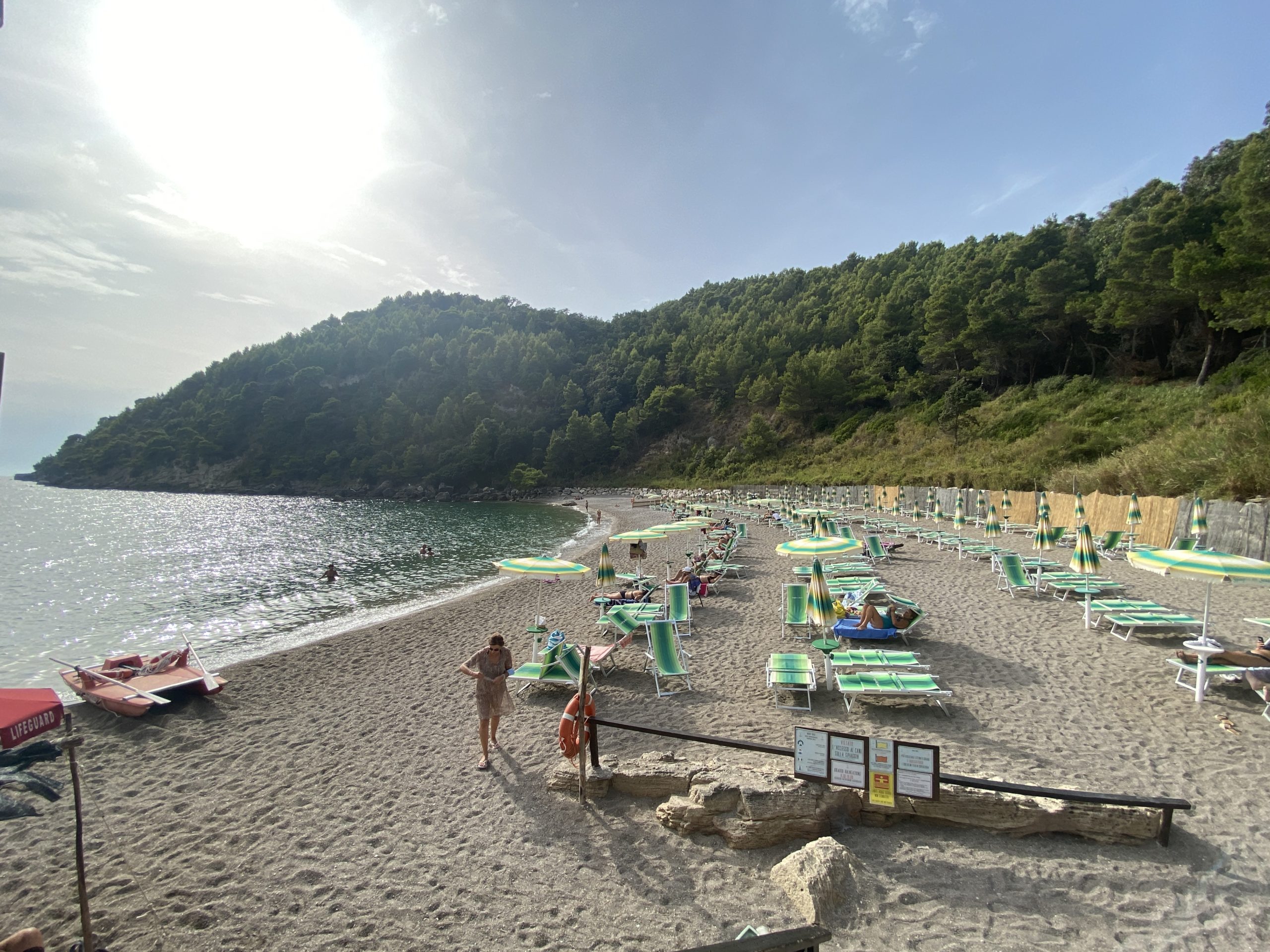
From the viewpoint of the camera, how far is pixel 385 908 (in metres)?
3.71

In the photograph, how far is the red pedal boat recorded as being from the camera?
7637 millimetres

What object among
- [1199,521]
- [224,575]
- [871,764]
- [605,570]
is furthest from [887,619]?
[224,575]

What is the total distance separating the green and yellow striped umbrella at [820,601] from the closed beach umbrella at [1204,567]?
10.7 ft

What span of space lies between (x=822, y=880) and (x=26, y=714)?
22.1 ft

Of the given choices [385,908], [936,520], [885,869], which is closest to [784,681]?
[885,869]

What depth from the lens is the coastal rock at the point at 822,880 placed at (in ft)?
10.9

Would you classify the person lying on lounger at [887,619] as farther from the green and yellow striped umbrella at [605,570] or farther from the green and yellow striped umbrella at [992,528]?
the green and yellow striped umbrella at [992,528]

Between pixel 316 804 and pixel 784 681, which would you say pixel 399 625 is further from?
pixel 784 681

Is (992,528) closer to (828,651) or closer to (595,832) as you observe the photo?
(828,651)

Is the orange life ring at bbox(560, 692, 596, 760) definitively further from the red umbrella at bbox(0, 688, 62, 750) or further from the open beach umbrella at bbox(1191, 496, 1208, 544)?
the open beach umbrella at bbox(1191, 496, 1208, 544)

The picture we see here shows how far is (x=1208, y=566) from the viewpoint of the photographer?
525 centimetres

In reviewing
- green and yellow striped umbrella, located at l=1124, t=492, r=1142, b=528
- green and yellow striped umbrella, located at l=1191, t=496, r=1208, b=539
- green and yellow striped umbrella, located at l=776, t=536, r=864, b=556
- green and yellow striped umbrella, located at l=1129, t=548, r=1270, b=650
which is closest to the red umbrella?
green and yellow striped umbrella, located at l=776, t=536, r=864, b=556

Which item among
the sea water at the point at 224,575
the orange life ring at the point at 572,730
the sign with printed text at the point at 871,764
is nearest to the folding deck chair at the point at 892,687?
the sign with printed text at the point at 871,764

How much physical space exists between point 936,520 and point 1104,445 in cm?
908
